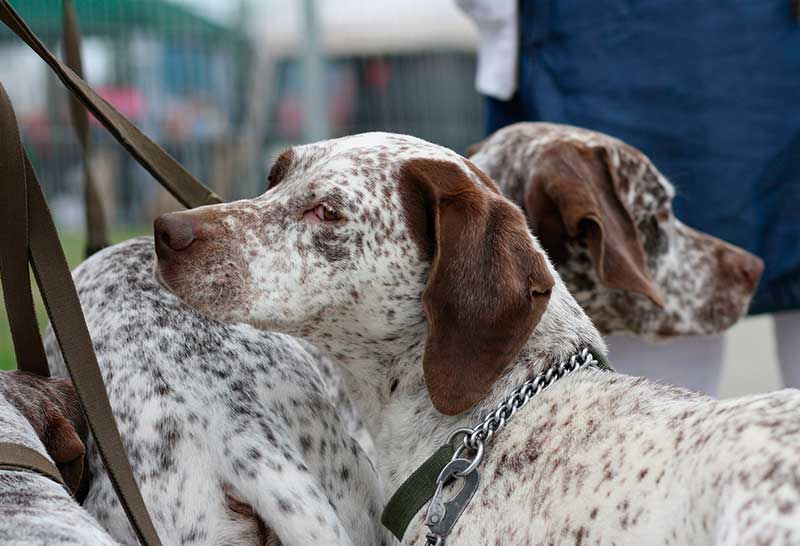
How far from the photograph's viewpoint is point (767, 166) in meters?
4.24

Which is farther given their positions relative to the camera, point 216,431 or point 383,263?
point 383,263

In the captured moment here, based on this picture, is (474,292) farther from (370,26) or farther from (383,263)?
(370,26)

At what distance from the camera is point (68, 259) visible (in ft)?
22.1

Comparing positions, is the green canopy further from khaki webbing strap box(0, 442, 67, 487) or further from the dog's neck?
khaki webbing strap box(0, 442, 67, 487)

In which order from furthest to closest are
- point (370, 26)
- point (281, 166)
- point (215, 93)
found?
point (370, 26) → point (215, 93) → point (281, 166)

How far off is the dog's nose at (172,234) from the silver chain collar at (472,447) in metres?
0.72

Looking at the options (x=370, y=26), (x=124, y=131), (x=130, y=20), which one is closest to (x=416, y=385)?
(x=124, y=131)

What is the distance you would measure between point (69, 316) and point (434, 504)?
850mm

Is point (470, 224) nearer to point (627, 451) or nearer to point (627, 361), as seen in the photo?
point (627, 451)

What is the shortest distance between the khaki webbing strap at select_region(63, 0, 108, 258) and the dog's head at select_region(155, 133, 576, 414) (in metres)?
0.98

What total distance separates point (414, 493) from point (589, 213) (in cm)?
124

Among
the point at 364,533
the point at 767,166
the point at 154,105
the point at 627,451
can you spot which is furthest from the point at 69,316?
the point at 154,105

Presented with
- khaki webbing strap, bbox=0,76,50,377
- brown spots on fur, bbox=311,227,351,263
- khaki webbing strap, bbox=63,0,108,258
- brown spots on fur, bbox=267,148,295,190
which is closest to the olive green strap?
brown spots on fur, bbox=311,227,351,263

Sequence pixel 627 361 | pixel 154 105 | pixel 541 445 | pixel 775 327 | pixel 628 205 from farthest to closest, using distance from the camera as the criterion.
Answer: pixel 154 105, pixel 775 327, pixel 627 361, pixel 628 205, pixel 541 445
